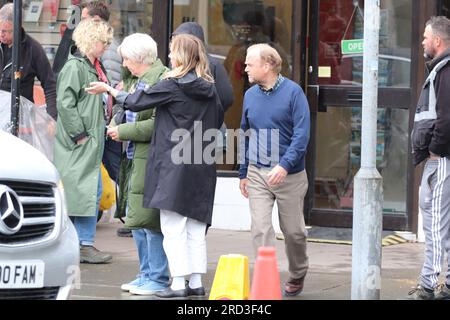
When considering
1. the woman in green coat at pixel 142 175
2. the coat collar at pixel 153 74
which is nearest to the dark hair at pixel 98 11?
the woman in green coat at pixel 142 175

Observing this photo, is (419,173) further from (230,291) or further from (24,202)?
(24,202)

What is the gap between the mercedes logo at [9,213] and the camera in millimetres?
5957

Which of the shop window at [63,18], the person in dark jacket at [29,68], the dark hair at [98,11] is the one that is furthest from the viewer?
the shop window at [63,18]

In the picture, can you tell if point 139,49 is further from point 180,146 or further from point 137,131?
point 180,146

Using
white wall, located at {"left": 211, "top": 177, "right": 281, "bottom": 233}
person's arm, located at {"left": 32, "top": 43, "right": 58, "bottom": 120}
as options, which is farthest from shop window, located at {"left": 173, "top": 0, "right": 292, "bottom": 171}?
person's arm, located at {"left": 32, "top": 43, "right": 58, "bottom": 120}

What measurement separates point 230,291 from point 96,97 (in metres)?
3.06

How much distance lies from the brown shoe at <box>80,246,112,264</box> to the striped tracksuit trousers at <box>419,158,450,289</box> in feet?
9.61

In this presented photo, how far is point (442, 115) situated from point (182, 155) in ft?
6.26

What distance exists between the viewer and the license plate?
5.94 metres

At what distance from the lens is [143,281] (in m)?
8.13

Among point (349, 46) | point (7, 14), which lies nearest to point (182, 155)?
point (349, 46)

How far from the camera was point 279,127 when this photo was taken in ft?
25.8

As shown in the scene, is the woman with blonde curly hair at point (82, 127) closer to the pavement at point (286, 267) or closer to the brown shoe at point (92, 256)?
the brown shoe at point (92, 256)

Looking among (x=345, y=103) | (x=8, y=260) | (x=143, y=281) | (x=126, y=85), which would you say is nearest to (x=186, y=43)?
(x=126, y=85)
